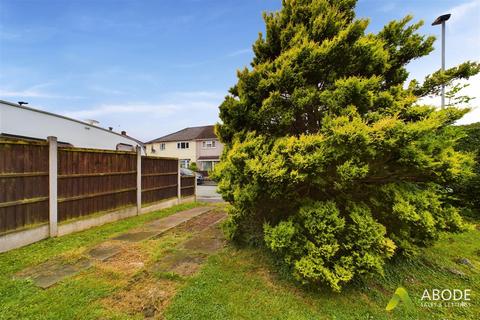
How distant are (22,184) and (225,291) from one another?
4.46 metres

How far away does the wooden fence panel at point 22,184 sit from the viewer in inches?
150

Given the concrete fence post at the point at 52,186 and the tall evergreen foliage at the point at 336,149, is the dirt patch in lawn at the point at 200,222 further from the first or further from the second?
the concrete fence post at the point at 52,186

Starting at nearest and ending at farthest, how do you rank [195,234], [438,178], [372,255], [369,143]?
1. [369,143]
2. [372,255]
3. [438,178]
4. [195,234]

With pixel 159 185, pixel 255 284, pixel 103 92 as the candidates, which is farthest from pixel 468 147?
pixel 103 92

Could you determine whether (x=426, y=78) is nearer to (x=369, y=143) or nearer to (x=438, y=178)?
(x=438, y=178)

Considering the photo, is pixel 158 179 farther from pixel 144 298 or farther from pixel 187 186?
pixel 144 298

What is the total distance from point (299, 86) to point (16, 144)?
5.29 m

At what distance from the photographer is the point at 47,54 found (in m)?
7.59

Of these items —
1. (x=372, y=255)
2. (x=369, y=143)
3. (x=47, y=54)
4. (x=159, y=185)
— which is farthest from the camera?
(x=159, y=185)

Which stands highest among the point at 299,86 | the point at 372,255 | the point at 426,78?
the point at 426,78

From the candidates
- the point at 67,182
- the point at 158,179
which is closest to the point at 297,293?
the point at 67,182

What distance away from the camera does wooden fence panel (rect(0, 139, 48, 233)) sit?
12.5 ft

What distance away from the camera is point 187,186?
10.1 m

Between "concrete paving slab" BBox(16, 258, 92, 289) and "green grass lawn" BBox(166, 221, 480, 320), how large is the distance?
70.8 inches
